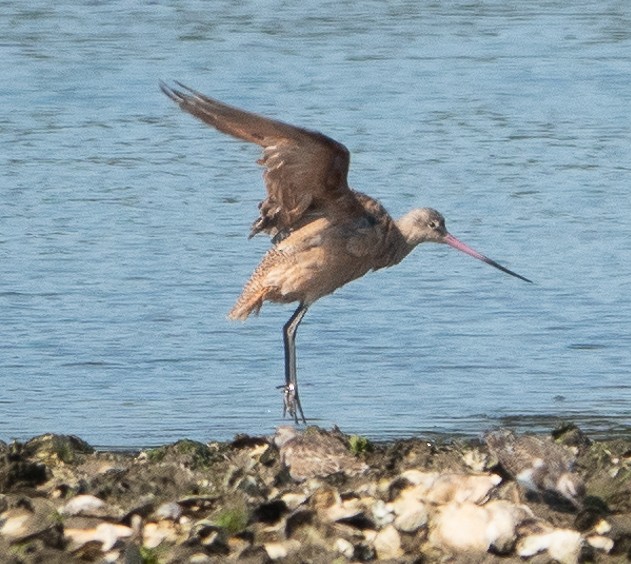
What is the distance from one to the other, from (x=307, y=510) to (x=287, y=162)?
2839 millimetres

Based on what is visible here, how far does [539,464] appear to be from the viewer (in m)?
6.12

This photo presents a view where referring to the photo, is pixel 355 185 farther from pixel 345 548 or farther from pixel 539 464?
pixel 345 548

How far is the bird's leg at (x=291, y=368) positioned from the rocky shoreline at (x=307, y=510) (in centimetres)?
166

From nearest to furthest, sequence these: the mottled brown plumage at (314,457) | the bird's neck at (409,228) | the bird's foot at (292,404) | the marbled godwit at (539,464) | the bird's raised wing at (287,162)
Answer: the marbled godwit at (539,464)
the mottled brown plumage at (314,457)
the bird's raised wing at (287,162)
the bird's foot at (292,404)
the bird's neck at (409,228)

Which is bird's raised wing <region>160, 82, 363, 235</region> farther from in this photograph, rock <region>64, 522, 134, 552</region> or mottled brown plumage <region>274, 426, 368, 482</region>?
rock <region>64, 522, 134, 552</region>

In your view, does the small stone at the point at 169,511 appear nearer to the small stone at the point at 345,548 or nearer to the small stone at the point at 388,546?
the small stone at the point at 345,548

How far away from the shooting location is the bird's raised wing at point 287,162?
25.9 ft

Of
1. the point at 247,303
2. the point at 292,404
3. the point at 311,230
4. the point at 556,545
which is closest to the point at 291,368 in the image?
the point at 292,404

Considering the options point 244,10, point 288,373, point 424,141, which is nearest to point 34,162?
point 424,141

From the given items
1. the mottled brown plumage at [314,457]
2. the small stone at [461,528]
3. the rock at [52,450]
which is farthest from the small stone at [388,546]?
the rock at [52,450]

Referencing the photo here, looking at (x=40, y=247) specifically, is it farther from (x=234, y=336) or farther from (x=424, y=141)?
(x=424, y=141)

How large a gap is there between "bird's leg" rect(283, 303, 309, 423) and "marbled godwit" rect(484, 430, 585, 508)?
2.03m

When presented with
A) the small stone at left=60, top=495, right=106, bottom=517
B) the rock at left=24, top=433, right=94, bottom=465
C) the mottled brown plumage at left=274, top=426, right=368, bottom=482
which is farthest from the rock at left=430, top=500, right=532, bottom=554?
the rock at left=24, top=433, right=94, bottom=465

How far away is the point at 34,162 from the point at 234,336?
3851 millimetres
